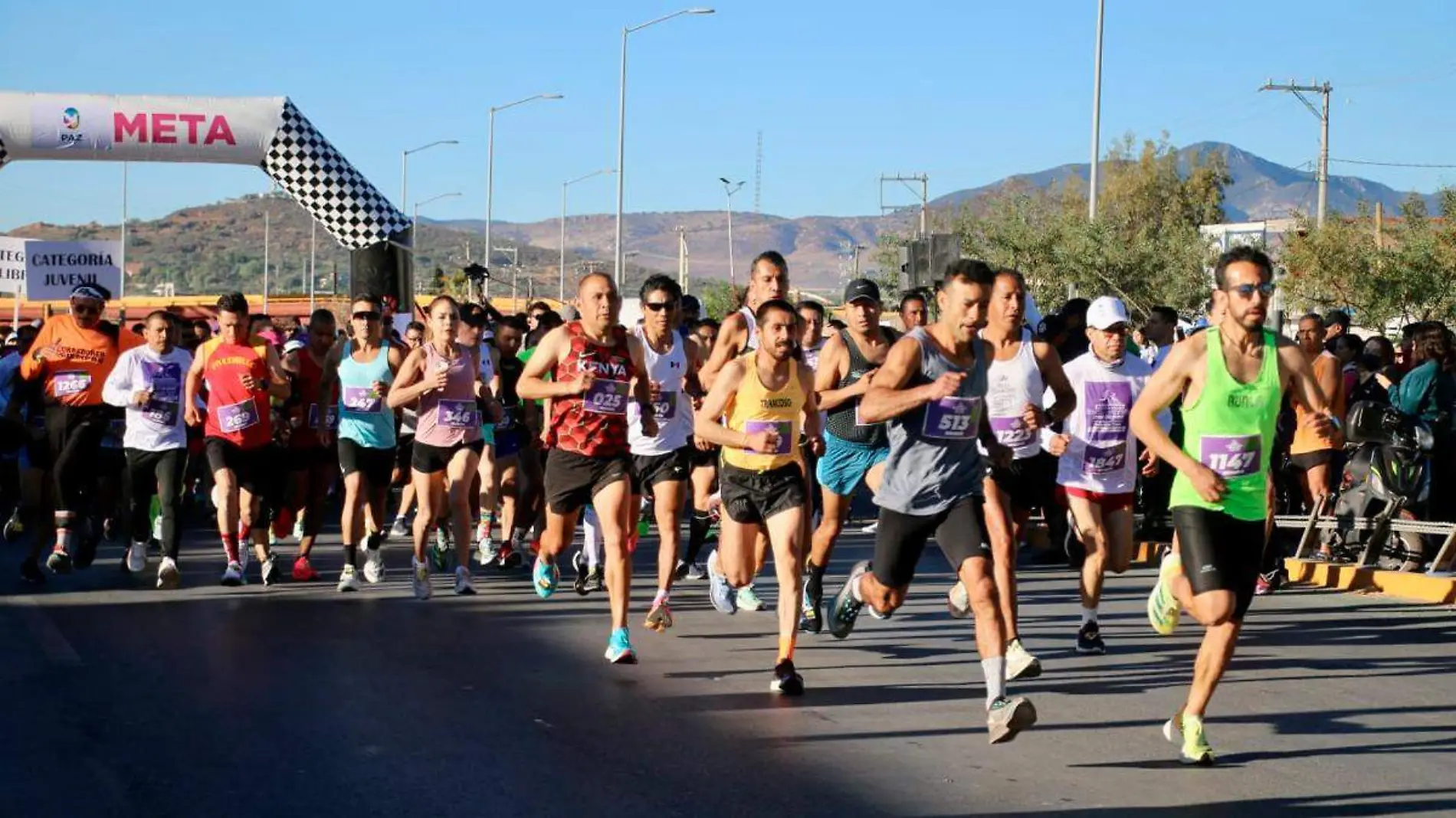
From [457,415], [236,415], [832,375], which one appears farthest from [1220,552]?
[236,415]

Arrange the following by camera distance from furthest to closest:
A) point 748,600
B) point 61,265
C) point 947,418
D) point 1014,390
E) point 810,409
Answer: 1. point 61,265
2. point 748,600
3. point 810,409
4. point 1014,390
5. point 947,418

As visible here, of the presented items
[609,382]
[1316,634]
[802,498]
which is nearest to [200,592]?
[609,382]

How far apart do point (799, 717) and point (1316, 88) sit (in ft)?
213

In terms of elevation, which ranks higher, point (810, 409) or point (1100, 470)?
point (810, 409)

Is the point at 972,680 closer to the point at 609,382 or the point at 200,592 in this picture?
the point at 609,382

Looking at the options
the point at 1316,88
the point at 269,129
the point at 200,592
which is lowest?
the point at 200,592

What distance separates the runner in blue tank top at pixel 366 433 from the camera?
13.4m

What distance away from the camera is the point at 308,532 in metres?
14.2

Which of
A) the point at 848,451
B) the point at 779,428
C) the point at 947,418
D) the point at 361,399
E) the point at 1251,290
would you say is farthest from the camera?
the point at 361,399

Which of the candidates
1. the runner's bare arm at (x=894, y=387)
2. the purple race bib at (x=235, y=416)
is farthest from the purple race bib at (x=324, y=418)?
the runner's bare arm at (x=894, y=387)

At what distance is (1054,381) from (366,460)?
550 centimetres

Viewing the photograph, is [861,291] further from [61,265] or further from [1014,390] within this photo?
[61,265]

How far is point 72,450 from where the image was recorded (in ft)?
45.0

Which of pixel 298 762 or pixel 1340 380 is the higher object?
pixel 1340 380
